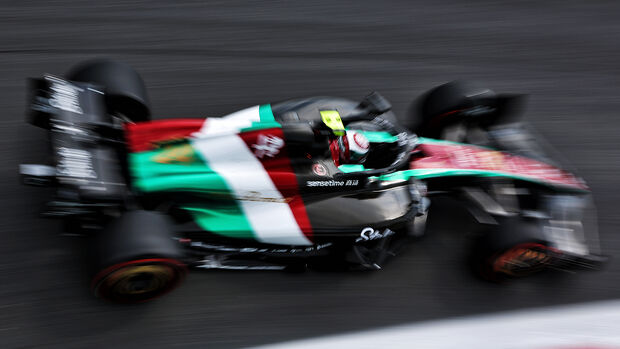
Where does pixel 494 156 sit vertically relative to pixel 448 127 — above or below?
below

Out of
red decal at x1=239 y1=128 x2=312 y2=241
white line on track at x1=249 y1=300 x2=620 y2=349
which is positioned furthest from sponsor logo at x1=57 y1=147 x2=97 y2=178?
white line on track at x1=249 y1=300 x2=620 y2=349

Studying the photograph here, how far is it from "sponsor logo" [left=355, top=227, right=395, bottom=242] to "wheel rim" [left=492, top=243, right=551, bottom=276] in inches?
29.7

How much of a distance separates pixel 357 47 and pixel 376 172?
8.22 ft

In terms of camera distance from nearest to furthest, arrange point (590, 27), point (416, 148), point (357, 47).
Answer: point (416, 148) → point (357, 47) → point (590, 27)

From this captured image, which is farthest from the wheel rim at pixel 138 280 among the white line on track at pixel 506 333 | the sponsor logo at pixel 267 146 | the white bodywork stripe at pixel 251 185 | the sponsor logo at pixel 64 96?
the sponsor logo at pixel 64 96

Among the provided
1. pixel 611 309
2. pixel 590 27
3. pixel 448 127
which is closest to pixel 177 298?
pixel 448 127

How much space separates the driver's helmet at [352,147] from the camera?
11.8ft

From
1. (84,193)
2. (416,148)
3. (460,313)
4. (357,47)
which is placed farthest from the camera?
(357,47)

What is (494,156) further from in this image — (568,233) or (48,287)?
(48,287)

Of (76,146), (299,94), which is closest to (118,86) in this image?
(76,146)

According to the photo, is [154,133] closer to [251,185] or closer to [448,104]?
[251,185]

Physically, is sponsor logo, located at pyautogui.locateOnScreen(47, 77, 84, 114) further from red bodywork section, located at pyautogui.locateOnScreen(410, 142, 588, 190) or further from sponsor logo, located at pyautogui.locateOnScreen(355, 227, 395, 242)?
red bodywork section, located at pyautogui.locateOnScreen(410, 142, 588, 190)

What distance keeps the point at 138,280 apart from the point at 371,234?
1461mm

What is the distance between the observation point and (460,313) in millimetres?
3783
